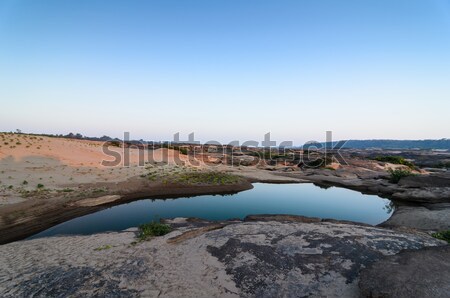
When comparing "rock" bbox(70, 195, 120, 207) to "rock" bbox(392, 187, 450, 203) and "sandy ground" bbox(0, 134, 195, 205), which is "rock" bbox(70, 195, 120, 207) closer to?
"sandy ground" bbox(0, 134, 195, 205)

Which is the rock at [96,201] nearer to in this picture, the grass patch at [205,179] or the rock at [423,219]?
the grass patch at [205,179]

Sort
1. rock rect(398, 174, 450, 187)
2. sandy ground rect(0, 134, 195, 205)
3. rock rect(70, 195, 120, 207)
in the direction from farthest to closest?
1. rock rect(398, 174, 450, 187)
2. sandy ground rect(0, 134, 195, 205)
3. rock rect(70, 195, 120, 207)

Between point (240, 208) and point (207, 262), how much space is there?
11.3 meters

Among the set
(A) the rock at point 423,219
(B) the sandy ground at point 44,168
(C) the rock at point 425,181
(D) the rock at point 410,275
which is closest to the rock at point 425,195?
(C) the rock at point 425,181

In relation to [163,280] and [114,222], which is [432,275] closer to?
[163,280]

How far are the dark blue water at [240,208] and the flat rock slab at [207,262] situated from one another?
3.41 m

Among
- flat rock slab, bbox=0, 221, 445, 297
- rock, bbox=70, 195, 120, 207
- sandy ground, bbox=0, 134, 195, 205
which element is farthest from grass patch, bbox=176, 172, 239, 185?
flat rock slab, bbox=0, 221, 445, 297

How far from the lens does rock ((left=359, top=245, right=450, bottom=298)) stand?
19.5 ft

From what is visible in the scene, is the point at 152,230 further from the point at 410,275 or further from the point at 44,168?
the point at 44,168

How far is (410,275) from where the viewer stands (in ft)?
21.6

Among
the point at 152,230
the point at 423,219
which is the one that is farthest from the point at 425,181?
the point at 152,230

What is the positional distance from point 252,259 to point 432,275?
4.81 metres

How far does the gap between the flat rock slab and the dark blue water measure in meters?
3.41

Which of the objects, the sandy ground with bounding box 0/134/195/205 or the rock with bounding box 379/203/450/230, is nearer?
the rock with bounding box 379/203/450/230
